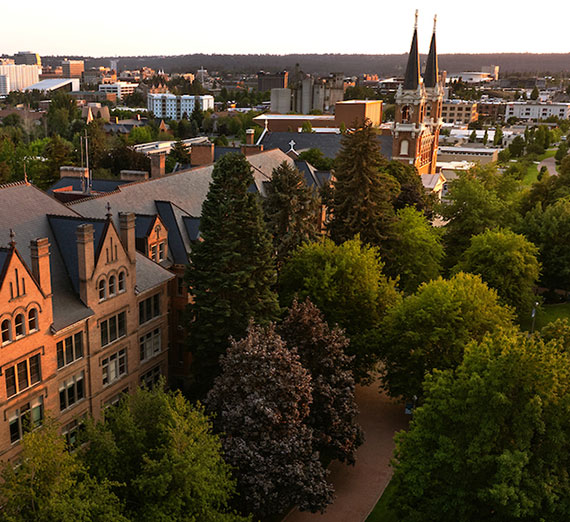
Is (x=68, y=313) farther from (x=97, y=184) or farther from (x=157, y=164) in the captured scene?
(x=157, y=164)

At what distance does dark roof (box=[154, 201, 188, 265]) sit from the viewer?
1805 inches

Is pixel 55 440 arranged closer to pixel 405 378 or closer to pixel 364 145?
pixel 405 378

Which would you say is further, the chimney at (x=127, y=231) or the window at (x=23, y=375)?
the chimney at (x=127, y=231)

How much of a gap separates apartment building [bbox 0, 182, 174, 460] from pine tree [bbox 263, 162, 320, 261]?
1077 centimetres

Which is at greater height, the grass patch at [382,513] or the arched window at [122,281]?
the arched window at [122,281]

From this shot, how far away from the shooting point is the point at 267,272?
4047 cm

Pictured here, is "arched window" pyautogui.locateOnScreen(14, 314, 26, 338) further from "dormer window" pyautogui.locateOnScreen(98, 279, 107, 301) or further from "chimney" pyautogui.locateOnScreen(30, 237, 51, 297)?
"dormer window" pyautogui.locateOnScreen(98, 279, 107, 301)

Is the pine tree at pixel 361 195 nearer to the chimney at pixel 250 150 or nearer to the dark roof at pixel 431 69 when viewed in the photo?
the chimney at pixel 250 150

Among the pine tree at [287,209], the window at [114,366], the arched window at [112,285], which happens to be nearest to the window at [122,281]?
the arched window at [112,285]

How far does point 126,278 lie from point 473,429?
877 inches

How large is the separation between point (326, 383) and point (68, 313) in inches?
595

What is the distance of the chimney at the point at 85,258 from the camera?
112ft

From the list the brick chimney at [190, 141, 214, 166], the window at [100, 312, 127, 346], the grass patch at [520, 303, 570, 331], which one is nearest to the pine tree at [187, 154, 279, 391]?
the window at [100, 312, 127, 346]

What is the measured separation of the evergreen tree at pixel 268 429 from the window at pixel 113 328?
8.75m
